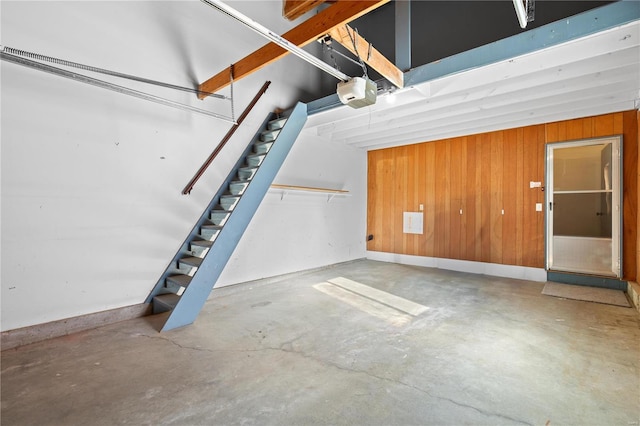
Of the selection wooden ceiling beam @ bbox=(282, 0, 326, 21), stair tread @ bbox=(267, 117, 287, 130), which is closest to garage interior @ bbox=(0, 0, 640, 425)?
wooden ceiling beam @ bbox=(282, 0, 326, 21)

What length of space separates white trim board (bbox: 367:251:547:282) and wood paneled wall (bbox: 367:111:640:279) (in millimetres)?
97

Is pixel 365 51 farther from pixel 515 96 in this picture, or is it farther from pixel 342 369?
pixel 342 369

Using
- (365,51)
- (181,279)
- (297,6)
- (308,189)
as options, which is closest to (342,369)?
(181,279)

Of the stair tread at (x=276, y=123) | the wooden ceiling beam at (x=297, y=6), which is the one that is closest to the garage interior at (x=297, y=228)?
the wooden ceiling beam at (x=297, y=6)

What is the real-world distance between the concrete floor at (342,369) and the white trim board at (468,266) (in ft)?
4.72

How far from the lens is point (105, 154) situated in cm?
305

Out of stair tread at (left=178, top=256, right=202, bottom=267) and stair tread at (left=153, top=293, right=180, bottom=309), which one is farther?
stair tread at (left=178, top=256, right=202, bottom=267)

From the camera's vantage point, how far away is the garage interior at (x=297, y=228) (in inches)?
77.7

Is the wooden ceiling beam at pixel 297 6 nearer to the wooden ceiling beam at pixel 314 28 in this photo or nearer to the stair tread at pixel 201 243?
the wooden ceiling beam at pixel 314 28

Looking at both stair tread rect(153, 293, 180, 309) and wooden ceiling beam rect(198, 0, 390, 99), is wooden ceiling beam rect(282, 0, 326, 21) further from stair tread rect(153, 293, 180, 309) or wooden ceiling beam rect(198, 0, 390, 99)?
stair tread rect(153, 293, 180, 309)

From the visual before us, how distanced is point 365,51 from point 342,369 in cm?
280

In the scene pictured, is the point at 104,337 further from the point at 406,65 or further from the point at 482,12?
the point at 482,12

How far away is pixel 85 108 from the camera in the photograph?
291cm

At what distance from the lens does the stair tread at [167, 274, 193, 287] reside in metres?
3.25
